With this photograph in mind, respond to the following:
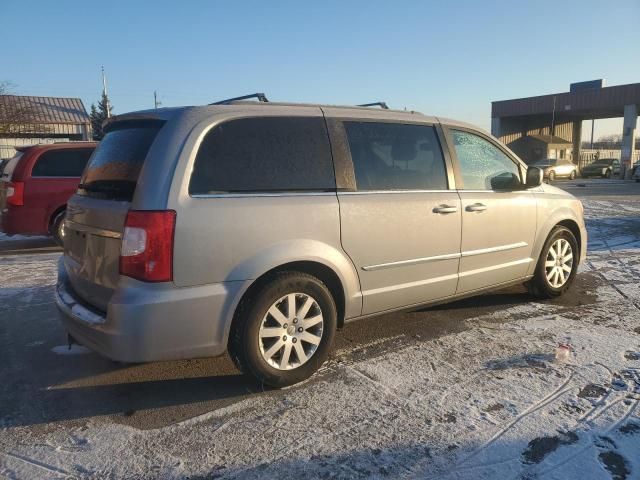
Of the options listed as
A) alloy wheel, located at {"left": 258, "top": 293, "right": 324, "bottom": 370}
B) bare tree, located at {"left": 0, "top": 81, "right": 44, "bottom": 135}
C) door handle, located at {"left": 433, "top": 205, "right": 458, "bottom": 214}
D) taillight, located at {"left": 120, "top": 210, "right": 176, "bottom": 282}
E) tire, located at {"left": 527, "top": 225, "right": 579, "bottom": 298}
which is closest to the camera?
taillight, located at {"left": 120, "top": 210, "right": 176, "bottom": 282}

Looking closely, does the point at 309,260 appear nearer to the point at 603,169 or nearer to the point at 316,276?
the point at 316,276

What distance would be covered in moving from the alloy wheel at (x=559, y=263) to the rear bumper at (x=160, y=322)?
352 centimetres

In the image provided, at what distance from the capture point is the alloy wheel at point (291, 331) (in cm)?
339

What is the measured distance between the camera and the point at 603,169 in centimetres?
3681

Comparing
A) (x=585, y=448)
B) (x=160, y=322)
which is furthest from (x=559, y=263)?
(x=160, y=322)

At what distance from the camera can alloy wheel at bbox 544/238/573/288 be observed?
534 cm

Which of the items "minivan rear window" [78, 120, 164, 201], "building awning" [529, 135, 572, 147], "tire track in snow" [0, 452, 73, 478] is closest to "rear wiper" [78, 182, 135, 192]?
"minivan rear window" [78, 120, 164, 201]

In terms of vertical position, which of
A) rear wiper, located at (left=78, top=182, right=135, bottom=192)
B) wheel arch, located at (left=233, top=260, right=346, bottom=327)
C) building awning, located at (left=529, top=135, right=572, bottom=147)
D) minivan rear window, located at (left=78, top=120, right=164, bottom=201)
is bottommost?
wheel arch, located at (left=233, top=260, right=346, bottom=327)

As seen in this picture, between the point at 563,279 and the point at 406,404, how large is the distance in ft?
10.2

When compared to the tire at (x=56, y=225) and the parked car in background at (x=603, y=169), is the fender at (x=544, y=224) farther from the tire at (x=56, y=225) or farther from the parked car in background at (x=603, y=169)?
the parked car in background at (x=603, y=169)

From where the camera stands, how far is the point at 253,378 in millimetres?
3412

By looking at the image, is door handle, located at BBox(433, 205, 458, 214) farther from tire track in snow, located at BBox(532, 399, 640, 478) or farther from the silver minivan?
tire track in snow, located at BBox(532, 399, 640, 478)

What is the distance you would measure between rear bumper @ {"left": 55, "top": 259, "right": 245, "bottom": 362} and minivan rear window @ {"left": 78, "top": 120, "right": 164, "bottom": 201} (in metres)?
0.63

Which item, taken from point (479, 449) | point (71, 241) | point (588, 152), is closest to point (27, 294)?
point (71, 241)
